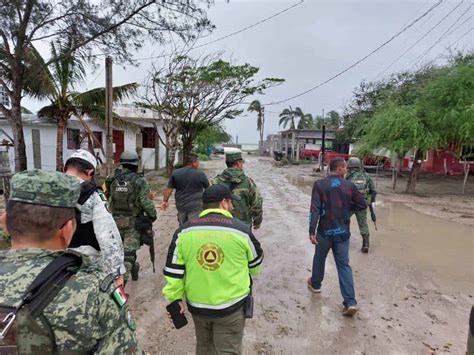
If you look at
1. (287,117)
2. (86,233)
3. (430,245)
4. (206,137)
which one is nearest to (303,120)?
(287,117)

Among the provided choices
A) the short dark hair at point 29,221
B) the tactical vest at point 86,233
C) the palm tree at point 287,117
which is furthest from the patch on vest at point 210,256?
the palm tree at point 287,117

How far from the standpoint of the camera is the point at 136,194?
12.5 feet

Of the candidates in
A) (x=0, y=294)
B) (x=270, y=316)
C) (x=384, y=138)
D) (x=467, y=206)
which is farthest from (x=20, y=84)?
(x=467, y=206)

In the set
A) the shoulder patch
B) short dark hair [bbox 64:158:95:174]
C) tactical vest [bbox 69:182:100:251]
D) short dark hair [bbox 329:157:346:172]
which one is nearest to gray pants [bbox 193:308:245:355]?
tactical vest [bbox 69:182:100:251]

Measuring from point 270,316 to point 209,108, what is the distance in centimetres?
1622

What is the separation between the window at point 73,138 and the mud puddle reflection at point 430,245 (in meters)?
13.8

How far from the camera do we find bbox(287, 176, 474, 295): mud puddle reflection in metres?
5.26

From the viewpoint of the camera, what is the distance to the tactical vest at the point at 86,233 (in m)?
2.35

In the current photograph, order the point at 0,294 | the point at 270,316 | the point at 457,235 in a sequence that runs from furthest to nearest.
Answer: the point at 457,235 < the point at 270,316 < the point at 0,294

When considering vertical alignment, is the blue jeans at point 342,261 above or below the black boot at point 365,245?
above

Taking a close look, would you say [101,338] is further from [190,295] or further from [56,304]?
[190,295]

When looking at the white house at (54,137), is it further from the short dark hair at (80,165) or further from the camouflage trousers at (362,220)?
the camouflage trousers at (362,220)

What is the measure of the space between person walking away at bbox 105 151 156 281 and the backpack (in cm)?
271

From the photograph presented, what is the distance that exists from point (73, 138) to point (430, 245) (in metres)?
15.8
